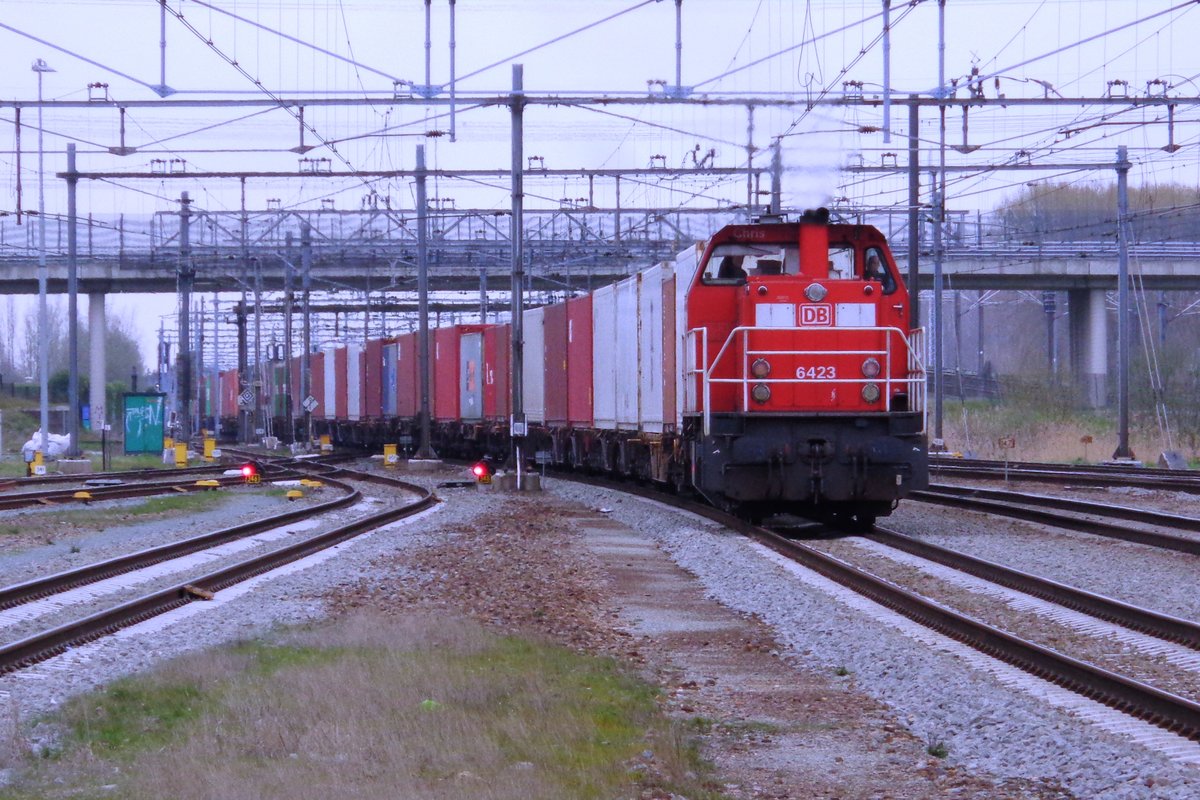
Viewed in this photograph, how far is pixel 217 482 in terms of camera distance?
96.3 feet

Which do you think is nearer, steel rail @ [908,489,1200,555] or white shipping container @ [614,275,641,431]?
steel rail @ [908,489,1200,555]

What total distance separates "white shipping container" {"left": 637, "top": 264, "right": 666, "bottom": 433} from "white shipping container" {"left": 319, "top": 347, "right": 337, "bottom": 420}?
1432 inches

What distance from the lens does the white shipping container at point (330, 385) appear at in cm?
5681

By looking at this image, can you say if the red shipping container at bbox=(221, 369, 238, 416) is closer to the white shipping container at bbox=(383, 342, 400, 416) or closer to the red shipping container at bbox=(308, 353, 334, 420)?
the red shipping container at bbox=(308, 353, 334, 420)

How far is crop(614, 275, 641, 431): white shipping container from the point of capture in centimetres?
2228

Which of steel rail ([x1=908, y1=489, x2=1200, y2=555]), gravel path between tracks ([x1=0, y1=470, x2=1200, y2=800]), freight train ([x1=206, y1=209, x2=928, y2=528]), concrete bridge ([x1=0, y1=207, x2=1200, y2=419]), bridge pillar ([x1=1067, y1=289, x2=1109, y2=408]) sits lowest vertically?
gravel path between tracks ([x1=0, y1=470, x2=1200, y2=800])

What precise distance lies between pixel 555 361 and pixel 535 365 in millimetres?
2790

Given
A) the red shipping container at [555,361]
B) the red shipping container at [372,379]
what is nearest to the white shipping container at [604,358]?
the red shipping container at [555,361]

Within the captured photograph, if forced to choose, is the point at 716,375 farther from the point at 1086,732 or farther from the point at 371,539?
the point at 1086,732

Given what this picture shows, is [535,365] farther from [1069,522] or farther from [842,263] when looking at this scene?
[1069,522]

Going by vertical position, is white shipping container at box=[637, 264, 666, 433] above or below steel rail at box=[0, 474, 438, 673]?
above

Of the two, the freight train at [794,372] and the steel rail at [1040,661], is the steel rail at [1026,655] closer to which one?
the steel rail at [1040,661]

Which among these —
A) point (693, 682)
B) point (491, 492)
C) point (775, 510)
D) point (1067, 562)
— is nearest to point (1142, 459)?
point (491, 492)

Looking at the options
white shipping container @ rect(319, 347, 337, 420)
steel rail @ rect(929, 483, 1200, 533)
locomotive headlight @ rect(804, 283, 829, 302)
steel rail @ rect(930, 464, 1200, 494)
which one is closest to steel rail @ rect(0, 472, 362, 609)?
locomotive headlight @ rect(804, 283, 829, 302)
